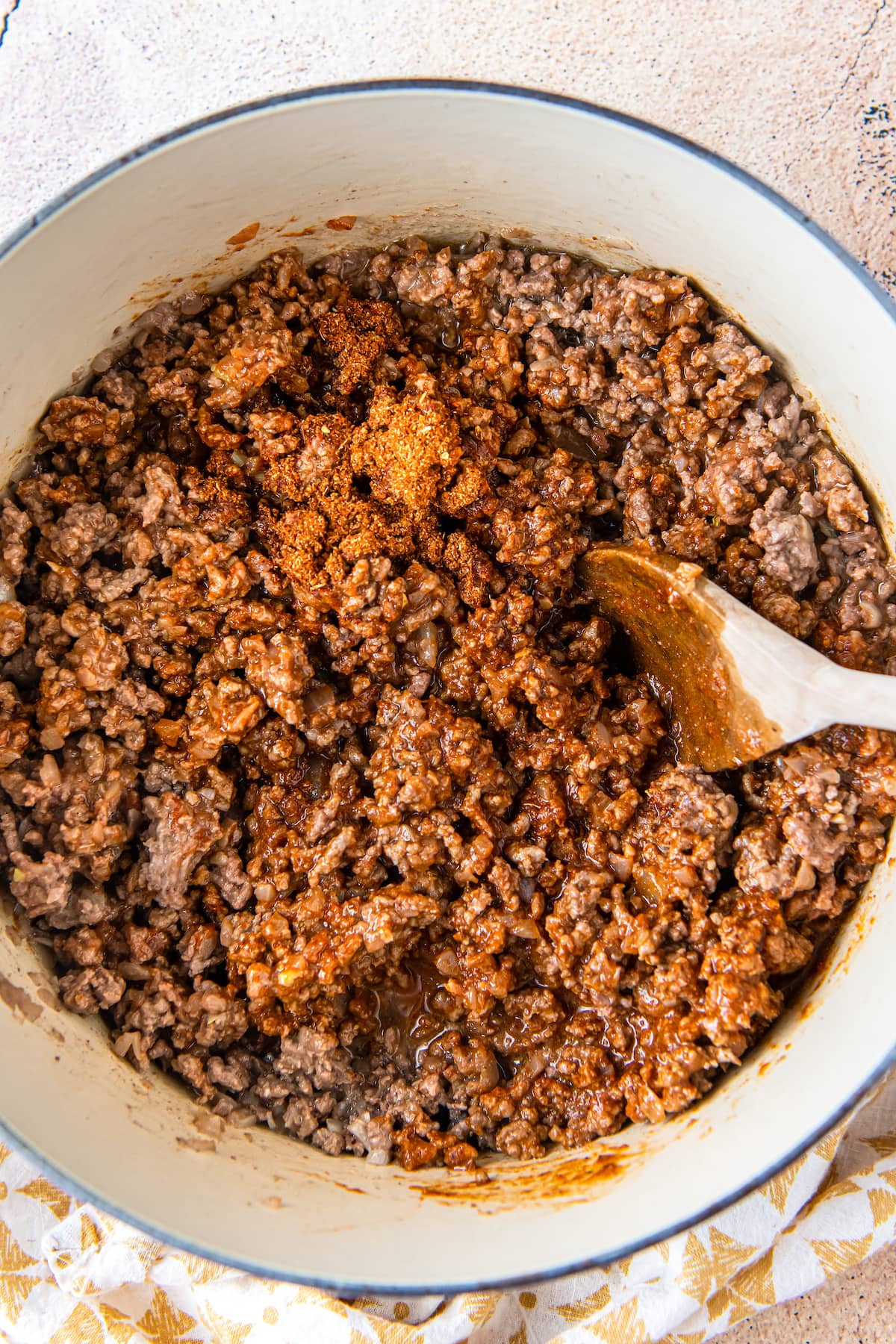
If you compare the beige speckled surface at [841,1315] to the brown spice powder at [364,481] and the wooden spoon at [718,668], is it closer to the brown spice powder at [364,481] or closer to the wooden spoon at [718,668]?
the wooden spoon at [718,668]

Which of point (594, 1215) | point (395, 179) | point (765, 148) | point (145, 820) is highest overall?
point (765, 148)

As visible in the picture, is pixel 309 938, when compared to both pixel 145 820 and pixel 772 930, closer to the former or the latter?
pixel 145 820

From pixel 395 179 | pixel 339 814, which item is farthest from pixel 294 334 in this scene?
pixel 339 814

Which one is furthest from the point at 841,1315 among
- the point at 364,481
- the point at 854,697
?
the point at 364,481

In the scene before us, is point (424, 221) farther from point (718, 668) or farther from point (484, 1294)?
point (484, 1294)

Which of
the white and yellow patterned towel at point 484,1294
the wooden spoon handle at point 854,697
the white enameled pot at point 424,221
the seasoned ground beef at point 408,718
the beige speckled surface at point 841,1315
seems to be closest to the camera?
the white enameled pot at point 424,221

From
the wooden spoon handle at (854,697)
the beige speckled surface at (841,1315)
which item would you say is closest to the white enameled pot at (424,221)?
the wooden spoon handle at (854,697)

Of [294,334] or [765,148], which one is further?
[765,148]
